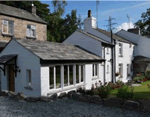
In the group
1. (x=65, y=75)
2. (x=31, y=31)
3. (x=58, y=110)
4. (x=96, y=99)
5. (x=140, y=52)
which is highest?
(x=31, y=31)

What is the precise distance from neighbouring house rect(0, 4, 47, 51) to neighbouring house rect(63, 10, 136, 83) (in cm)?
512

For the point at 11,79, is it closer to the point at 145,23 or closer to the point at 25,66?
the point at 25,66

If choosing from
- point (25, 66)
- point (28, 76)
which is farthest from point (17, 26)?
point (28, 76)

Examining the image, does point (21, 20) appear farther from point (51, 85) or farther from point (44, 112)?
point (44, 112)

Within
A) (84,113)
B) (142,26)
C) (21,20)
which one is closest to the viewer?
(84,113)

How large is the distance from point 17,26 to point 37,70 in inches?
425

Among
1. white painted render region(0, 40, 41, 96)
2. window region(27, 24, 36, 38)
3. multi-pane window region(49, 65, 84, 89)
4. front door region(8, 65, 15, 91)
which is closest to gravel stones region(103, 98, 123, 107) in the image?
multi-pane window region(49, 65, 84, 89)

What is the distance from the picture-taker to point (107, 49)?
56.0ft

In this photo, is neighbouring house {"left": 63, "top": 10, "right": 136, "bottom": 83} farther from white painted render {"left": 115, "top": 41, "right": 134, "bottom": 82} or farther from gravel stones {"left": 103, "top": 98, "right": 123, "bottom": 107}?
gravel stones {"left": 103, "top": 98, "right": 123, "bottom": 107}

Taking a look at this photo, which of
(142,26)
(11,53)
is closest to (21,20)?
(11,53)

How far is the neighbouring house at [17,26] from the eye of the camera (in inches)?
660

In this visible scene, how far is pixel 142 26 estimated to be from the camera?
35.3 metres

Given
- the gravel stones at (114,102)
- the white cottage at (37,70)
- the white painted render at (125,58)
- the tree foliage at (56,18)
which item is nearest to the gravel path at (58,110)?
the gravel stones at (114,102)

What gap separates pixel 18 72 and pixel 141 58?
18537 millimetres
